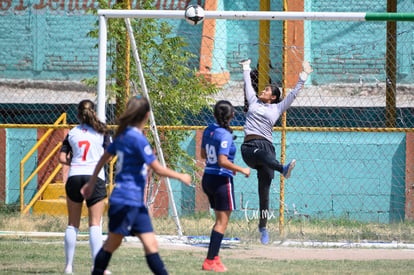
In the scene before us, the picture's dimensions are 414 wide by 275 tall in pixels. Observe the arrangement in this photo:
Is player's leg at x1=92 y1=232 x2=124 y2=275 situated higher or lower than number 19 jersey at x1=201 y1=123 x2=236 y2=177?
lower

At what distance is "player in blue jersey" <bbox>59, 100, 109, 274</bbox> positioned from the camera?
805 cm

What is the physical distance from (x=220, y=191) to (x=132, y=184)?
2.03 m

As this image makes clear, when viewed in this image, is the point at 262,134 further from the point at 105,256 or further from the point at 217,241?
the point at 105,256

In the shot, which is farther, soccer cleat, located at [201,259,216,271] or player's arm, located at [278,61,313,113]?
player's arm, located at [278,61,313,113]

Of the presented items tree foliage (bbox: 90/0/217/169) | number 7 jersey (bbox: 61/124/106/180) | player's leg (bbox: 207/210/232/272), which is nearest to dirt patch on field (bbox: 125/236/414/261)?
player's leg (bbox: 207/210/232/272)

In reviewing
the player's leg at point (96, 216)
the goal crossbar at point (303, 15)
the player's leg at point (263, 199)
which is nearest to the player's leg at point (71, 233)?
the player's leg at point (96, 216)

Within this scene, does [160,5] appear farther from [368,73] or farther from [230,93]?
[368,73]

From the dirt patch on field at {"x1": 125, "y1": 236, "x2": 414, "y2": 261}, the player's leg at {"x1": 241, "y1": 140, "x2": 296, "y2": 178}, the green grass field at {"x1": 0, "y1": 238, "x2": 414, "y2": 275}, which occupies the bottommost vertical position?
the dirt patch on field at {"x1": 125, "y1": 236, "x2": 414, "y2": 261}

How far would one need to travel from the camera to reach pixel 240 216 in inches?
532

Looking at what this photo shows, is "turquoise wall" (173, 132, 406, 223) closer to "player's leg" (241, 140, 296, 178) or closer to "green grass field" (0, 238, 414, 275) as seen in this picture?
"player's leg" (241, 140, 296, 178)

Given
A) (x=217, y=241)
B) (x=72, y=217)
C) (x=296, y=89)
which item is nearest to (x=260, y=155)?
(x=296, y=89)

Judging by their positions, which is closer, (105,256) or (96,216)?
(105,256)

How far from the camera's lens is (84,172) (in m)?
8.15

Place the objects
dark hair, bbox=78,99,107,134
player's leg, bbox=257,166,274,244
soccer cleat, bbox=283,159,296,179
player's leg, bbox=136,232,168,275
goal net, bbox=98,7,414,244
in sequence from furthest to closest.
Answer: goal net, bbox=98,7,414,244, player's leg, bbox=257,166,274,244, soccer cleat, bbox=283,159,296,179, dark hair, bbox=78,99,107,134, player's leg, bbox=136,232,168,275
